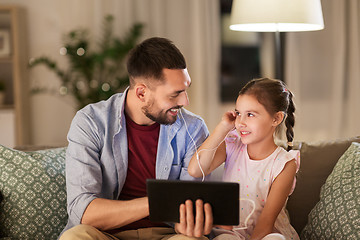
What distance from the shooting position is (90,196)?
1863 mm

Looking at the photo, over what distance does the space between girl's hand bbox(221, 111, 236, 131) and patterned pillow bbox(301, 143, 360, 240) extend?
49 centimetres

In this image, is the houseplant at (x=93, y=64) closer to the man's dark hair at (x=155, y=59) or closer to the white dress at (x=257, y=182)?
the man's dark hair at (x=155, y=59)

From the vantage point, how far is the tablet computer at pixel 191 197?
156 centimetres

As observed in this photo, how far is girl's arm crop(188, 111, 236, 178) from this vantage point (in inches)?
76.5

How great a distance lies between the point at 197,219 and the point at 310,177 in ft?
2.65

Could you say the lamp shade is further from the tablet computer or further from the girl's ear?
the tablet computer

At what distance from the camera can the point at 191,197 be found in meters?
1.60

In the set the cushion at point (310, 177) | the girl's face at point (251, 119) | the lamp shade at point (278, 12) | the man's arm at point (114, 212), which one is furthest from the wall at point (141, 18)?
the man's arm at point (114, 212)

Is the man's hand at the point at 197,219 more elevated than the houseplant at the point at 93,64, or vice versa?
the houseplant at the point at 93,64

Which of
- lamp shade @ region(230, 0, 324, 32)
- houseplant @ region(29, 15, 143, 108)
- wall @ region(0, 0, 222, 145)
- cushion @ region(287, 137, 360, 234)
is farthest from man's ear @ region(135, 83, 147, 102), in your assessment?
wall @ region(0, 0, 222, 145)

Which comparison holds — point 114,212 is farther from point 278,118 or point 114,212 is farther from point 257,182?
point 278,118

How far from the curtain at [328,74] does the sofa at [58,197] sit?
260 centimetres

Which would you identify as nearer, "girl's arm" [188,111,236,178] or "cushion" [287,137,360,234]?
"girl's arm" [188,111,236,178]

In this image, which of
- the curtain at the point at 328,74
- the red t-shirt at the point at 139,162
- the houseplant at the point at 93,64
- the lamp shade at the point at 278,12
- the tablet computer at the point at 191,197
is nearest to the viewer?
the tablet computer at the point at 191,197
